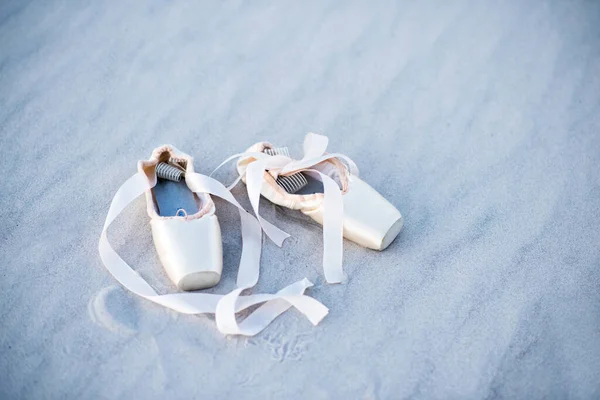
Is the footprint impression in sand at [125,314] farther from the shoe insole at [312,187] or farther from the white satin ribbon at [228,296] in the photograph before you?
the shoe insole at [312,187]

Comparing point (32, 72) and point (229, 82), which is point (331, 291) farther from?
point (32, 72)

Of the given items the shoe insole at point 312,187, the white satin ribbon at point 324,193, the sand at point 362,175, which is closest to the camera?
the sand at point 362,175

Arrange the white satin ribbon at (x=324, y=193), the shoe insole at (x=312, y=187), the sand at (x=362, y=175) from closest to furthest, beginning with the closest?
the sand at (x=362, y=175), the white satin ribbon at (x=324, y=193), the shoe insole at (x=312, y=187)

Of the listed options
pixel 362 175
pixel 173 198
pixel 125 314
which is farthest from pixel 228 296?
pixel 362 175

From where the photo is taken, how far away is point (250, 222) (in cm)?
181

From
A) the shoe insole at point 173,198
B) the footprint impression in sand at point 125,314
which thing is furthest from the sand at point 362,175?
the shoe insole at point 173,198

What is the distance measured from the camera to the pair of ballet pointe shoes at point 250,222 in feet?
5.18

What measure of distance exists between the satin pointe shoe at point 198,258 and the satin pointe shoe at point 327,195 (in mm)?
101

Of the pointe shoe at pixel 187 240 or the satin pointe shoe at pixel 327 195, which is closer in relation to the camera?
the pointe shoe at pixel 187 240

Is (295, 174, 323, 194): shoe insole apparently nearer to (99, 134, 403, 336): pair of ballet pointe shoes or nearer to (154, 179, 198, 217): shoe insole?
(99, 134, 403, 336): pair of ballet pointe shoes

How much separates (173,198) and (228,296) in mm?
413

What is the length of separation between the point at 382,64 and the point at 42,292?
61.5 inches

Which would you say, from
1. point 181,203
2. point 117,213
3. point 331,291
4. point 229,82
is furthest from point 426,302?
point 229,82

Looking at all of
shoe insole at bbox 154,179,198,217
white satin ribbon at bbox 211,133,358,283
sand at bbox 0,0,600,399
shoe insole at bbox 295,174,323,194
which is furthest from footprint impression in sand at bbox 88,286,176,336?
shoe insole at bbox 295,174,323,194
